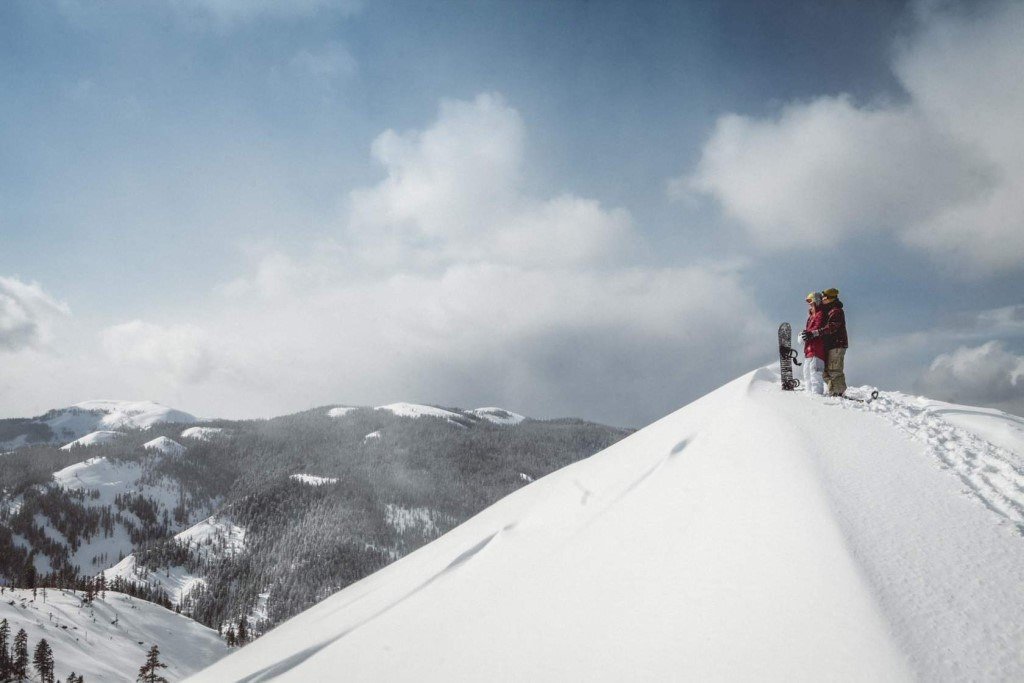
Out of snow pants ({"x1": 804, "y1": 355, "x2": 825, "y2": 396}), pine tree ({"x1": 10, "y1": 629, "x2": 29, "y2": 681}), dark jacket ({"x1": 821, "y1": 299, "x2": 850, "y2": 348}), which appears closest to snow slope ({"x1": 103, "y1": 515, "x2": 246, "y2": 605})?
pine tree ({"x1": 10, "y1": 629, "x2": 29, "y2": 681})

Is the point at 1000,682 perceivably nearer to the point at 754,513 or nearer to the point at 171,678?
the point at 754,513

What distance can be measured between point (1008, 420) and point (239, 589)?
205266 millimetres

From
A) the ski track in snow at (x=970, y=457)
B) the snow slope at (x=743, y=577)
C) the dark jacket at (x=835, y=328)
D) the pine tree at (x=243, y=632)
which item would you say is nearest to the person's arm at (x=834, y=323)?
the dark jacket at (x=835, y=328)

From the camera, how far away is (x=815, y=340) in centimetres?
1227

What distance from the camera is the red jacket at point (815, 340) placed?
1222 cm

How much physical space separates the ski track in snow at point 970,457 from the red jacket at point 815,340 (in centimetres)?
184

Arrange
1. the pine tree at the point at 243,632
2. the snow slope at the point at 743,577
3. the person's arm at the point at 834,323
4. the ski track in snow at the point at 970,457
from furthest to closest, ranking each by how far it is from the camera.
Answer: the pine tree at the point at 243,632 < the person's arm at the point at 834,323 < the ski track in snow at the point at 970,457 < the snow slope at the point at 743,577

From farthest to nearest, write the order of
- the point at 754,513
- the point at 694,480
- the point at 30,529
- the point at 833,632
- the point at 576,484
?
the point at 30,529 → the point at 576,484 → the point at 694,480 → the point at 754,513 → the point at 833,632

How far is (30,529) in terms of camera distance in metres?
190

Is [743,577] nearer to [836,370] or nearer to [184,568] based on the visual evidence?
[836,370]

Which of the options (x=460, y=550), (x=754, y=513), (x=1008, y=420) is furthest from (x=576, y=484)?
(x=1008, y=420)

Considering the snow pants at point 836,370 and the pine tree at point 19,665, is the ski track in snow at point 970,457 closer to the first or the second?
the snow pants at point 836,370

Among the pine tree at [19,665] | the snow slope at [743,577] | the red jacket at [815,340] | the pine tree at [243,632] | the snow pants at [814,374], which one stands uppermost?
the red jacket at [815,340]

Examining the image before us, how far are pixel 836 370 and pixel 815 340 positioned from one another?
3.24 ft
